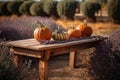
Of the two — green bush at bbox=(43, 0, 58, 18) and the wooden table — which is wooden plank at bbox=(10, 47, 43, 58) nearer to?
the wooden table

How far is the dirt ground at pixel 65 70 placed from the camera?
20.8 ft

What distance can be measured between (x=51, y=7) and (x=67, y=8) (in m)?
1.13

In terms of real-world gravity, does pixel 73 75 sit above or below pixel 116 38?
below

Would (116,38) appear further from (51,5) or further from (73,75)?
(51,5)

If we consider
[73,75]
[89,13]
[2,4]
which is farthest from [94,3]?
[73,75]

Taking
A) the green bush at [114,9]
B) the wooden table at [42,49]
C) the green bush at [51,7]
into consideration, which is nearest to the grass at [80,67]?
the wooden table at [42,49]

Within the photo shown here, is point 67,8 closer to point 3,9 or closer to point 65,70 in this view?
point 3,9

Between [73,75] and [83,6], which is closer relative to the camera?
[73,75]

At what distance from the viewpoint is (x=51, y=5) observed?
1900 cm

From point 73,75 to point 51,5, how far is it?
12.7 metres

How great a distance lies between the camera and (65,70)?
7.02 m

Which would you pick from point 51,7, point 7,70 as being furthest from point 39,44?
point 51,7

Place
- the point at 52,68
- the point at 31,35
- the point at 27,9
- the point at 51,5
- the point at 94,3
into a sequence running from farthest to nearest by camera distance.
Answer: the point at 27,9 → the point at 51,5 → the point at 94,3 → the point at 31,35 → the point at 52,68

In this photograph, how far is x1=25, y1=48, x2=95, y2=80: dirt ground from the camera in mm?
6352
